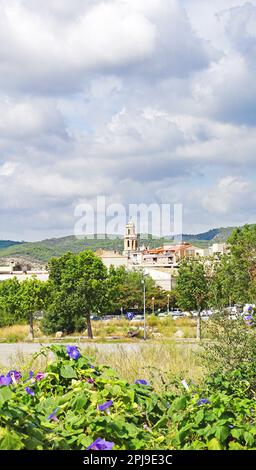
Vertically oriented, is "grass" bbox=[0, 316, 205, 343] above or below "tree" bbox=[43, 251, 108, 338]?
below

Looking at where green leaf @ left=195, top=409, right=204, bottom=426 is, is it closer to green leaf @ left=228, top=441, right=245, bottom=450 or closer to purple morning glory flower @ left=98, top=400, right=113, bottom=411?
green leaf @ left=228, top=441, right=245, bottom=450

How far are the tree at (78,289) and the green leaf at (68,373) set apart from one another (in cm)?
2496

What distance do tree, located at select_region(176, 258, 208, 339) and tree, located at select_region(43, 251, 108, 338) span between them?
3.74 metres

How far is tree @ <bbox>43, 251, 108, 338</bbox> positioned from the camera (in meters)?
29.0

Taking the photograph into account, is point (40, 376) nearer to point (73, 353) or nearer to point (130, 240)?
point (73, 353)

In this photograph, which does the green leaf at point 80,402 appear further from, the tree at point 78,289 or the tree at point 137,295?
the tree at point 137,295

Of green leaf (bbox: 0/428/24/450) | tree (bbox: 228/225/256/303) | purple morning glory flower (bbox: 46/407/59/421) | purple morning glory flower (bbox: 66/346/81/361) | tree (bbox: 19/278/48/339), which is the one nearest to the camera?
green leaf (bbox: 0/428/24/450)

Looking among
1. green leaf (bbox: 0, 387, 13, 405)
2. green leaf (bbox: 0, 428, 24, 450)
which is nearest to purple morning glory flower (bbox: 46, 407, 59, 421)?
green leaf (bbox: 0, 387, 13, 405)

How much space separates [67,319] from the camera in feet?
100

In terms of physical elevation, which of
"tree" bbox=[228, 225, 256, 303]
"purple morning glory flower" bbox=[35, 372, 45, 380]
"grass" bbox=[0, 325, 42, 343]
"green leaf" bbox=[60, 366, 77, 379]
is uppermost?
"tree" bbox=[228, 225, 256, 303]

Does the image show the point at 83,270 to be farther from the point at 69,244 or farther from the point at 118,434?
the point at 69,244

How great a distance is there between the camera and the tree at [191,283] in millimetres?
26306

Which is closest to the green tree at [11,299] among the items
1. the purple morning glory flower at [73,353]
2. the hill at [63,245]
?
the purple morning glory flower at [73,353]

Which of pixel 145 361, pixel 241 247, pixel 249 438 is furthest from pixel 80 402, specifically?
pixel 241 247
